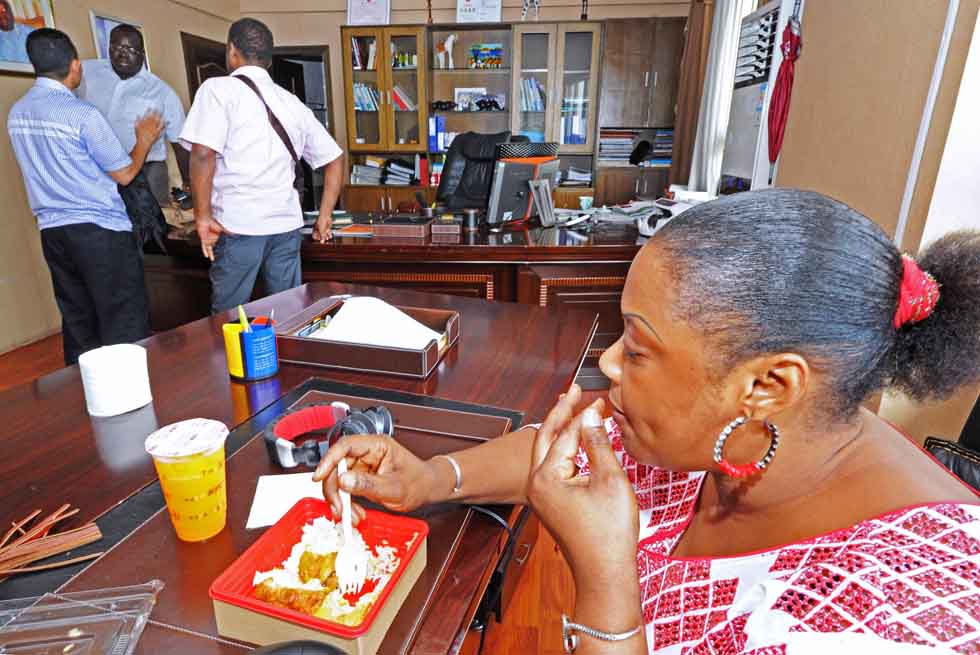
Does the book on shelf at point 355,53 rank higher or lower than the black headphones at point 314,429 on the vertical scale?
higher

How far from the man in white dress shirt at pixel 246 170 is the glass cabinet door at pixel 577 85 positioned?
3.05 meters

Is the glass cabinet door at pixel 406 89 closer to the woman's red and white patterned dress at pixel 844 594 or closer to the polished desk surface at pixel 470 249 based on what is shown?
the polished desk surface at pixel 470 249

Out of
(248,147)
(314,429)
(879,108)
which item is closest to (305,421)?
(314,429)

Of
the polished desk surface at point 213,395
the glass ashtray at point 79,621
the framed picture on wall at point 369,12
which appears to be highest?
the framed picture on wall at point 369,12

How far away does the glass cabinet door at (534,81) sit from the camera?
195 inches

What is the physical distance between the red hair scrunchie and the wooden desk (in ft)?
6.66

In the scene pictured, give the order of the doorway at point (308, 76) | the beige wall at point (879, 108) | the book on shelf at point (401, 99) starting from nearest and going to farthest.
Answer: the beige wall at point (879, 108)
the book on shelf at point (401, 99)
the doorway at point (308, 76)

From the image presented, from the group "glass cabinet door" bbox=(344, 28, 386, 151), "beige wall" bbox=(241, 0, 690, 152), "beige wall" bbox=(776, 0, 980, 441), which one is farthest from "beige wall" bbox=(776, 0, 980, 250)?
"glass cabinet door" bbox=(344, 28, 386, 151)

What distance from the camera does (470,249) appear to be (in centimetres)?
268

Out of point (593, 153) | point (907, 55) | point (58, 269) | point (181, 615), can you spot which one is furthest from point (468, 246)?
point (593, 153)

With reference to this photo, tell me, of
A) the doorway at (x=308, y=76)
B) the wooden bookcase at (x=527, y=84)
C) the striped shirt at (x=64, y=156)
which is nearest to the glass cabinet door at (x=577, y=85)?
the wooden bookcase at (x=527, y=84)

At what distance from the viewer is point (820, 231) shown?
598 millimetres

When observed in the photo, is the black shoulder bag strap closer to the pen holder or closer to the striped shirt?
the striped shirt

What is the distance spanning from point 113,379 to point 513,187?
7.87ft
